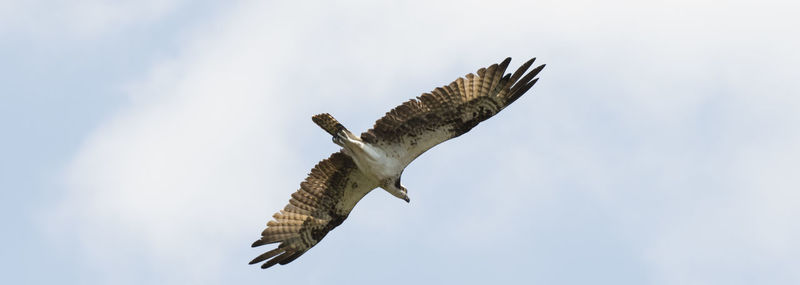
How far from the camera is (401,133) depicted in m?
16.2

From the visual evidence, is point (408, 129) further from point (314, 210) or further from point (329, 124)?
point (314, 210)

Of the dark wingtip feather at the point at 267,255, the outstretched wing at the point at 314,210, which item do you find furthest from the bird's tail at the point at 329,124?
the dark wingtip feather at the point at 267,255

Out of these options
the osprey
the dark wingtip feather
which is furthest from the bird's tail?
the dark wingtip feather

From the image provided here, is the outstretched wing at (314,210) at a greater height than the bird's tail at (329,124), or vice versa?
the bird's tail at (329,124)

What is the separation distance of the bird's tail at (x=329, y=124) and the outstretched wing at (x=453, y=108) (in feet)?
1.12

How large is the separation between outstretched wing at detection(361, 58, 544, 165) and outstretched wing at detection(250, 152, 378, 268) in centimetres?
102

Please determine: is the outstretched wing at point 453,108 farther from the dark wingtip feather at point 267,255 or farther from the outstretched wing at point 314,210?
the dark wingtip feather at point 267,255

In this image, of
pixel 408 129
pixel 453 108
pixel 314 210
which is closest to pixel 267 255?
pixel 314 210

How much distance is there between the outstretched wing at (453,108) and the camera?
16.0m

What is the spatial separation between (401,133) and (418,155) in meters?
0.50

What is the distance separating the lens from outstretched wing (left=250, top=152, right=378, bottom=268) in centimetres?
1708

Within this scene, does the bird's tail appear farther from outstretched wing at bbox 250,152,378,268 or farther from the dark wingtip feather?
the dark wingtip feather

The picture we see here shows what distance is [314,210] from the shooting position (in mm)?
17359

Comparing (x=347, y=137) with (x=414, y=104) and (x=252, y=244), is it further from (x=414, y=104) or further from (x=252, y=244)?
(x=252, y=244)
